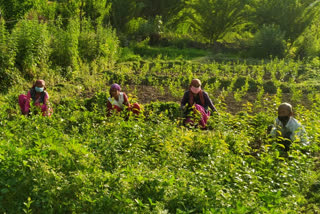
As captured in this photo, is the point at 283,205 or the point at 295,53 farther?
the point at 295,53

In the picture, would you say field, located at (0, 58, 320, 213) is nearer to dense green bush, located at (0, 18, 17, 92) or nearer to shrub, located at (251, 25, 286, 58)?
dense green bush, located at (0, 18, 17, 92)

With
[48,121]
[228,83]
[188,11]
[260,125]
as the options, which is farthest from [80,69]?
[188,11]

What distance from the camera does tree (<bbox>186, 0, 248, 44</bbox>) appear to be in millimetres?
15969

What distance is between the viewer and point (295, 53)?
1425 centimetres

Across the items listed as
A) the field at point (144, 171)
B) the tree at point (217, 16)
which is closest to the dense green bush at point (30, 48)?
the field at point (144, 171)

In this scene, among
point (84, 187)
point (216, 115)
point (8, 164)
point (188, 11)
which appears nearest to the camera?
point (84, 187)

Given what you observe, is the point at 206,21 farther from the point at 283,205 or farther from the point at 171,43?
the point at 283,205

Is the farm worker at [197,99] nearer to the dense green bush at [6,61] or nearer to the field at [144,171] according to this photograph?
the field at [144,171]

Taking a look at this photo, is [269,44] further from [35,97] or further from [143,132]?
[143,132]

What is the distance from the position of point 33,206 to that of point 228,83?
6.63 meters

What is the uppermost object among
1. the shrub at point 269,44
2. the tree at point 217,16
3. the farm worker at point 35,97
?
the tree at point 217,16

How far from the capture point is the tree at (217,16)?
1597 centimetres

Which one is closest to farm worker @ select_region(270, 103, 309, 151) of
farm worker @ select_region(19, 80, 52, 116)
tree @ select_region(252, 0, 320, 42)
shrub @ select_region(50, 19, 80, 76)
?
farm worker @ select_region(19, 80, 52, 116)

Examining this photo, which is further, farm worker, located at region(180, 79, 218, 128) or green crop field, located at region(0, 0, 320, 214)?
farm worker, located at region(180, 79, 218, 128)
